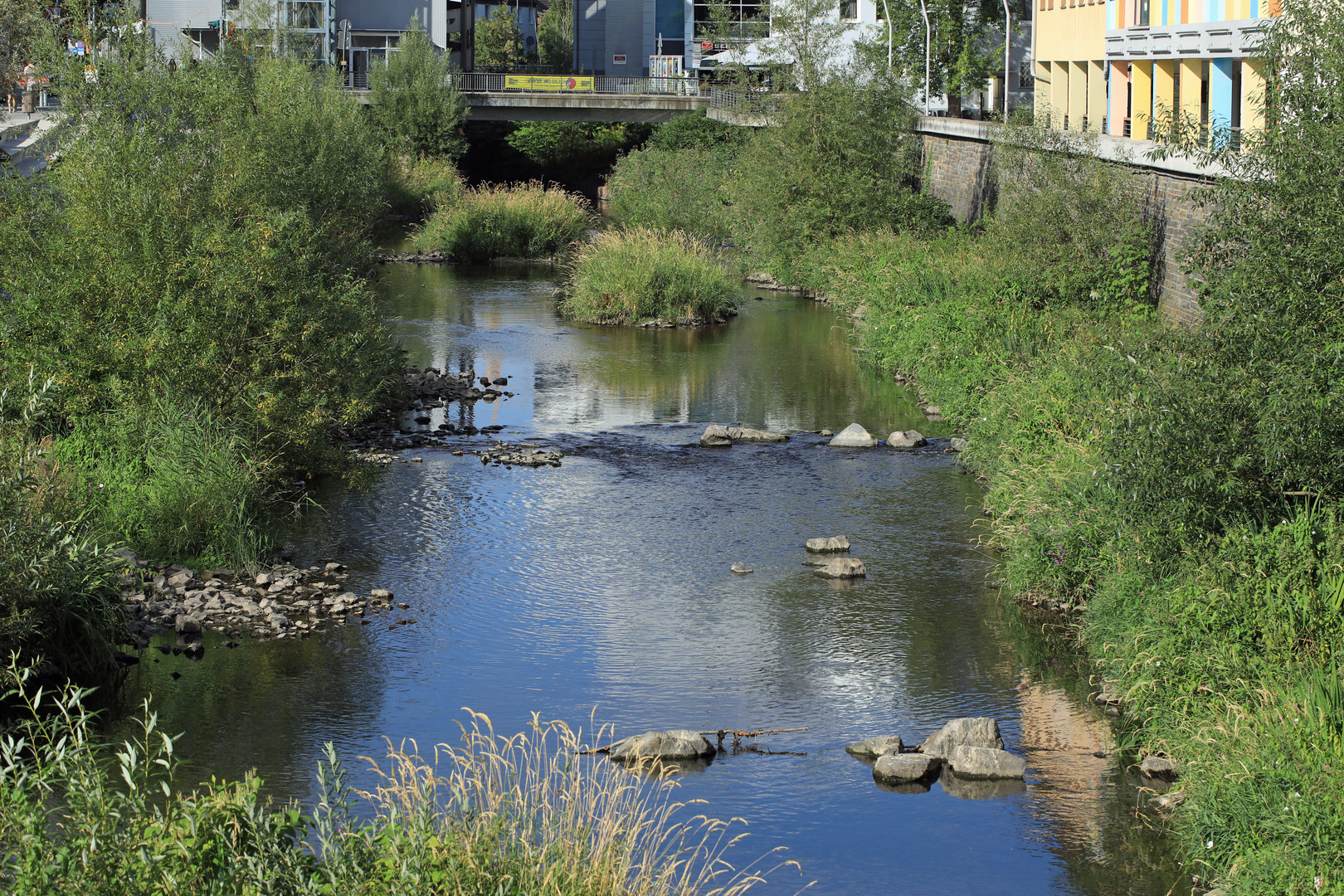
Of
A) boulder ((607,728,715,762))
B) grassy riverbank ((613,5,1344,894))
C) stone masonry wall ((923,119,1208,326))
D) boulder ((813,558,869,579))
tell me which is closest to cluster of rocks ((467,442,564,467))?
boulder ((813,558,869,579))

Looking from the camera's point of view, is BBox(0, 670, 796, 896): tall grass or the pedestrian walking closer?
BBox(0, 670, 796, 896): tall grass

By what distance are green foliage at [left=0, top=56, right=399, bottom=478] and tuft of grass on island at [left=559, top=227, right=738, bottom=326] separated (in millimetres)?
12785

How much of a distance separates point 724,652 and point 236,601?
4.74 meters

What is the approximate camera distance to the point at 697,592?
14.4m

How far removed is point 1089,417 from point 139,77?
14.6 meters

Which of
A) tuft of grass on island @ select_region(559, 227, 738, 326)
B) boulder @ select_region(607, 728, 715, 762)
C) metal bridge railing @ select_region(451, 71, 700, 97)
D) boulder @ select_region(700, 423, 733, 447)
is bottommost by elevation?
boulder @ select_region(607, 728, 715, 762)

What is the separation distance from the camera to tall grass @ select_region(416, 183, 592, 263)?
44.6 metres

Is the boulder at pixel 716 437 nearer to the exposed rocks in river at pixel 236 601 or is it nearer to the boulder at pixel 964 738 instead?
the exposed rocks in river at pixel 236 601

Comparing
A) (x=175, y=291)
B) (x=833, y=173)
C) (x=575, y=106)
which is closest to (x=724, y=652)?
(x=175, y=291)

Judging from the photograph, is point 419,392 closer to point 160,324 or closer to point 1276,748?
point 160,324

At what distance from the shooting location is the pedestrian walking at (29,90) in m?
42.0

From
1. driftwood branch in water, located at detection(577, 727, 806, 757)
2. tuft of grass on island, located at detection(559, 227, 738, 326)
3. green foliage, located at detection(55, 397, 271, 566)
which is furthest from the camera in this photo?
tuft of grass on island, located at detection(559, 227, 738, 326)

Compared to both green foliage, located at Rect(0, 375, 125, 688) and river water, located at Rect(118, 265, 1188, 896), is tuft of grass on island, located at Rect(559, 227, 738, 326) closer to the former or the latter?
river water, located at Rect(118, 265, 1188, 896)

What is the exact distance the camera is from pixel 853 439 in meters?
20.8
